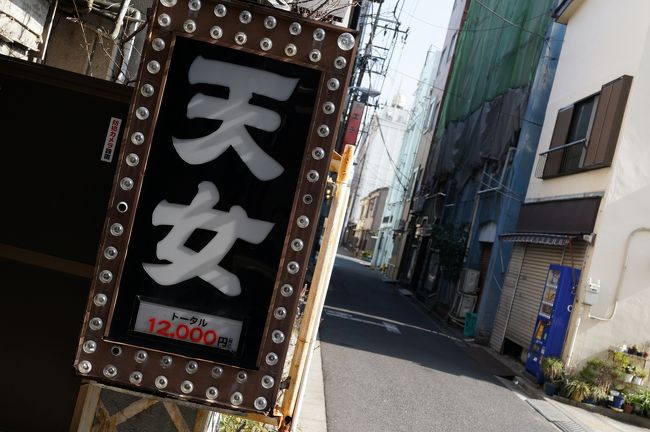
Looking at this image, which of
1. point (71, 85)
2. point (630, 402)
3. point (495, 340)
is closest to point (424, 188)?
point (495, 340)

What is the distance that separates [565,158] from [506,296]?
4.80 m

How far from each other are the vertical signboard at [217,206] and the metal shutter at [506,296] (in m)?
18.1

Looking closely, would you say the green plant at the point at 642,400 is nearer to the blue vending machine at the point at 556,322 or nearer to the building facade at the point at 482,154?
the blue vending machine at the point at 556,322

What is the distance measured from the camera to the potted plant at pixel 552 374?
574 inches

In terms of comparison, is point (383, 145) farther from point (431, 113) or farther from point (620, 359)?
point (620, 359)

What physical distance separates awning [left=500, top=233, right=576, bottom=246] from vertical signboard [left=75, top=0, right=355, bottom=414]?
14.2 meters

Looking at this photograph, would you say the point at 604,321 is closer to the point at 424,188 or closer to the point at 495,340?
the point at 495,340

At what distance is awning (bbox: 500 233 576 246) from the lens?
1687cm

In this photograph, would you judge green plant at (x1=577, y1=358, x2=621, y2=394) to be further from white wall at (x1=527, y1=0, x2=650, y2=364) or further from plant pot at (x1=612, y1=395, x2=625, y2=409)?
white wall at (x1=527, y1=0, x2=650, y2=364)

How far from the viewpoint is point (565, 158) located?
19.0 m

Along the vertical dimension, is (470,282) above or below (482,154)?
below

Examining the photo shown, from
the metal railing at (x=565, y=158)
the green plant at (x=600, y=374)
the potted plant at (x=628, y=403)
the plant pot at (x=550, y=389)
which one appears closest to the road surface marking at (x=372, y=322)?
the plant pot at (x=550, y=389)

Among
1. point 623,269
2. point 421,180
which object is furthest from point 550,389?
point 421,180

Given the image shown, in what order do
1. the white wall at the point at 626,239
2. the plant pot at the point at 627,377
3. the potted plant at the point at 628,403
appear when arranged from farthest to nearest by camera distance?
the white wall at the point at 626,239 < the plant pot at the point at 627,377 < the potted plant at the point at 628,403
